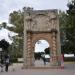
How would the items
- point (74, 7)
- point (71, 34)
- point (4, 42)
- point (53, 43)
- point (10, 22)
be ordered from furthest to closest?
point (4, 42), point (10, 22), point (71, 34), point (74, 7), point (53, 43)

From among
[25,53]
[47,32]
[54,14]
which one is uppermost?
[54,14]

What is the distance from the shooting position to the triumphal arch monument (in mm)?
44031

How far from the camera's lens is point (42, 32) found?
44.5 meters

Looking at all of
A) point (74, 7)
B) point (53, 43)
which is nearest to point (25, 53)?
point (53, 43)

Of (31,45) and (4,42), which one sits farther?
(4,42)

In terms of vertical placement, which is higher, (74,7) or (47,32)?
(74,7)

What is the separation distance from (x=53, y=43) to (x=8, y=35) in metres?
34.8

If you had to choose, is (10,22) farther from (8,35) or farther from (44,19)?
(44,19)

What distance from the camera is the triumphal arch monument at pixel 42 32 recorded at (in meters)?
44.0

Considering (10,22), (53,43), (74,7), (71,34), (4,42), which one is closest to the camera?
(53,43)

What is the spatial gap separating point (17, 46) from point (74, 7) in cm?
2752

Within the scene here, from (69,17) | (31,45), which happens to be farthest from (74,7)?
(31,45)

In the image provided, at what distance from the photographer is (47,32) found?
44562 mm

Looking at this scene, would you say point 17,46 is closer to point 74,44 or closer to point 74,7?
point 74,44
